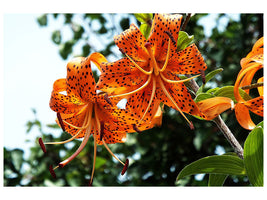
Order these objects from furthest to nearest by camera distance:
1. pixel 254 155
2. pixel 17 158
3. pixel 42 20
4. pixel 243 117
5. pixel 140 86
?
pixel 42 20, pixel 17 158, pixel 140 86, pixel 243 117, pixel 254 155

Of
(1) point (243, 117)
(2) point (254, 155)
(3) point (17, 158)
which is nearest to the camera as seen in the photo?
(2) point (254, 155)

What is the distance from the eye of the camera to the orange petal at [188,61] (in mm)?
1050

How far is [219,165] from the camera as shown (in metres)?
1.02

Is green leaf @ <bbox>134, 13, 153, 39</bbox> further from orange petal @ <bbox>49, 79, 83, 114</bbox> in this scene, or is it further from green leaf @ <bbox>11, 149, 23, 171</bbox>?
green leaf @ <bbox>11, 149, 23, 171</bbox>

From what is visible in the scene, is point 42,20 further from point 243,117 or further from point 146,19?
point 243,117

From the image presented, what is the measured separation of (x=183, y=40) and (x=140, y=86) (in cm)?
22

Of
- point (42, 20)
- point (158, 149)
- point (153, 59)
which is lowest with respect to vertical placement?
point (158, 149)

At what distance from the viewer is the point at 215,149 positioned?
2.34m

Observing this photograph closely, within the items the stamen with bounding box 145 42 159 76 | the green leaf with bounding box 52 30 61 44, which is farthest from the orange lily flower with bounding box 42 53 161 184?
the green leaf with bounding box 52 30 61 44

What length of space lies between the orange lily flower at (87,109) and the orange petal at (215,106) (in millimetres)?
180

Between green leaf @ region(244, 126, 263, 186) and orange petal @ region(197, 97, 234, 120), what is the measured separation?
0.37 ft

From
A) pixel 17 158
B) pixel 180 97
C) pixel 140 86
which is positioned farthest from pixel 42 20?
pixel 180 97

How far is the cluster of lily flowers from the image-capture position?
3.35ft

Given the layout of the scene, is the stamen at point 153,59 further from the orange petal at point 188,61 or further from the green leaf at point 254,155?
the green leaf at point 254,155
